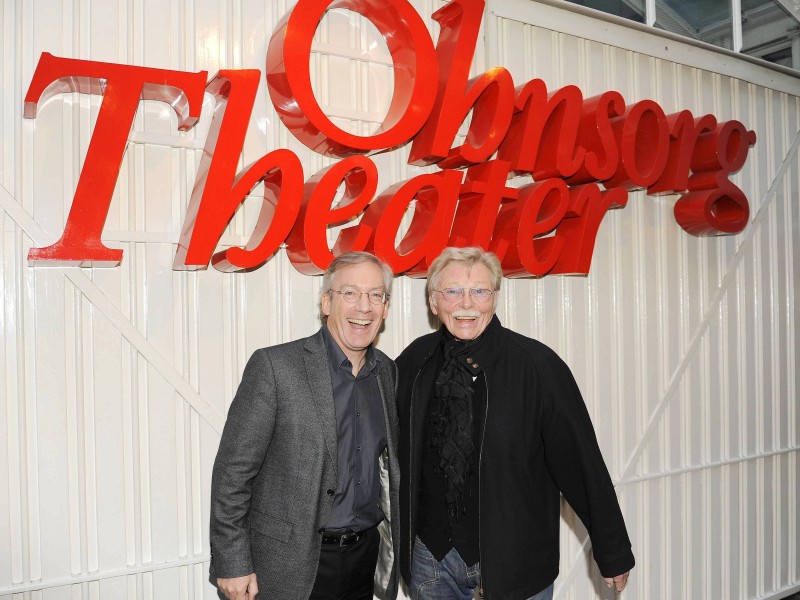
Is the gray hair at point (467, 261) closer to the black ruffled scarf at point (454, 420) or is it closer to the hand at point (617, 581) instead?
the black ruffled scarf at point (454, 420)

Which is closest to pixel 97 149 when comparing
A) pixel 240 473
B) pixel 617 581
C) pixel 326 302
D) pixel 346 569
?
pixel 326 302

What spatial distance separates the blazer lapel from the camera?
2203mm

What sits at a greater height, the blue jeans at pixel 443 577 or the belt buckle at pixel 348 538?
the belt buckle at pixel 348 538

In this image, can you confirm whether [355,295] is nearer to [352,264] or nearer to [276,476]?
[352,264]

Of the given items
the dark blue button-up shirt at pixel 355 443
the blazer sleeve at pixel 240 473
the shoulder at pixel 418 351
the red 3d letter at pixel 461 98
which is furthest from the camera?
the red 3d letter at pixel 461 98

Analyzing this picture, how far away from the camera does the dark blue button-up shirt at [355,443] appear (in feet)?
7.43

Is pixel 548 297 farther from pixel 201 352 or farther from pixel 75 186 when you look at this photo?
pixel 75 186

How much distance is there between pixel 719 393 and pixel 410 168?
2.50 meters

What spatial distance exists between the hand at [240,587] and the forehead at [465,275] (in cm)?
115

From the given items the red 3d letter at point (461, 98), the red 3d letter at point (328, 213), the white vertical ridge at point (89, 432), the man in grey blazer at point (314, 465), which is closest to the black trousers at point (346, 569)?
the man in grey blazer at point (314, 465)

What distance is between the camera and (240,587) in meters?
2.17

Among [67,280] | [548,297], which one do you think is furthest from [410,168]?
[67,280]

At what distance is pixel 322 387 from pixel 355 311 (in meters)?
0.27

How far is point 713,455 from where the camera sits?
4285mm
